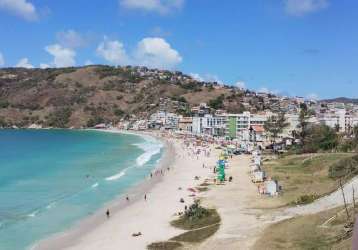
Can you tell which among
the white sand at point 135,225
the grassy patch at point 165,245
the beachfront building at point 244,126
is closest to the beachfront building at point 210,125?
the beachfront building at point 244,126

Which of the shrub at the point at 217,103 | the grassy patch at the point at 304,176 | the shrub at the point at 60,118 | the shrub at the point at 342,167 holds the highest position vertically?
the shrub at the point at 217,103

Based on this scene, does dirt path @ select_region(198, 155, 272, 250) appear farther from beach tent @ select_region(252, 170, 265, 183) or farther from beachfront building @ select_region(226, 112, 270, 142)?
beachfront building @ select_region(226, 112, 270, 142)

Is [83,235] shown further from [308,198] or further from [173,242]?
[308,198]

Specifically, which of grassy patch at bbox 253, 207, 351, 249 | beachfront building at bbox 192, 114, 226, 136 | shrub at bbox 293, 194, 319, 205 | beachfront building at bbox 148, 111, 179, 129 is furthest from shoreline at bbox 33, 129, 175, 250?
beachfront building at bbox 148, 111, 179, 129

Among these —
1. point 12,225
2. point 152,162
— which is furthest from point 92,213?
point 152,162

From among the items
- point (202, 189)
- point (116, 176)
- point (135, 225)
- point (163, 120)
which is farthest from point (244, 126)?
point (135, 225)

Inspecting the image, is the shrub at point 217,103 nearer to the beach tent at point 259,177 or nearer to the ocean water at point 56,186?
the ocean water at point 56,186

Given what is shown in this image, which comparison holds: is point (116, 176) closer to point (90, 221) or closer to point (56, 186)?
point (56, 186)
